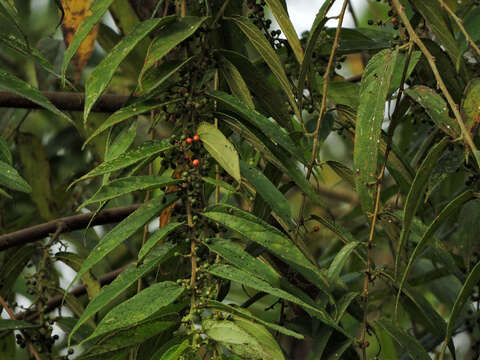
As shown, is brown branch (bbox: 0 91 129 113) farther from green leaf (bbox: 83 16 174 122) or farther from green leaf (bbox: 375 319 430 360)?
green leaf (bbox: 375 319 430 360)

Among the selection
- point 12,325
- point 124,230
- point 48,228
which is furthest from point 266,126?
point 48,228

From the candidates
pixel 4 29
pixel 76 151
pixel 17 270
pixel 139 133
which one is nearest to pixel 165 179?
pixel 4 29

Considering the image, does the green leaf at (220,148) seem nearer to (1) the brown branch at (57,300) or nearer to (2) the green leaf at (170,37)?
(2) the green leaf at (170,37)

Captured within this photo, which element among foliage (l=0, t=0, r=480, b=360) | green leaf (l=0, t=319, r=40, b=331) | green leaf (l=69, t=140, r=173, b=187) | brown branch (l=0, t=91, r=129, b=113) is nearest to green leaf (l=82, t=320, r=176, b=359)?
foliage (l=0, t=0, r=480, b=360)

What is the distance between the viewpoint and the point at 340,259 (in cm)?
63

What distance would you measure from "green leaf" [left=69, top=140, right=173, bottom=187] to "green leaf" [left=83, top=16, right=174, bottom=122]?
5 centimetres

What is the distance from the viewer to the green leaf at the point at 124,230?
567 mm

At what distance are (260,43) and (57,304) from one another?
0.50m

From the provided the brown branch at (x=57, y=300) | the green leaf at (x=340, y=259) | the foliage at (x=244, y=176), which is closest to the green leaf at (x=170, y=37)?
the foliage at (x=244, y=176)

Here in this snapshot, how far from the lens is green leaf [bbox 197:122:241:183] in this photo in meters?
0.56

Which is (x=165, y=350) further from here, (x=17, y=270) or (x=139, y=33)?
(x=17, y=270)

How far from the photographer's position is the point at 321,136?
2.91 feet

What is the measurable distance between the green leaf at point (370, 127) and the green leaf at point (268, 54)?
7 cm

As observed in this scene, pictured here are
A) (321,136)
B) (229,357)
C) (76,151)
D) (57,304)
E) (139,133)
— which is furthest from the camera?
(76,151)
